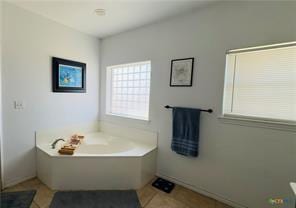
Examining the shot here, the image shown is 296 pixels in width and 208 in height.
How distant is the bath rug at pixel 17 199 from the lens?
1.66 meters

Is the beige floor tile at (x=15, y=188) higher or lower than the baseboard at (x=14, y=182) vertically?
lower

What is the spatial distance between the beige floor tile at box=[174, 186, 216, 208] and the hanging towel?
52 centimetres

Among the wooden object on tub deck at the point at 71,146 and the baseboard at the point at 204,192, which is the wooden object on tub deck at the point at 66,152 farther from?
the baseboard at the point at 204,192

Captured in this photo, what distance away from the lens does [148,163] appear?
2.19 metres

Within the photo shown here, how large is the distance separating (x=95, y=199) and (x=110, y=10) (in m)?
2.44

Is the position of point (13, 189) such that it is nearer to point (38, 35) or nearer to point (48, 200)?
point (48, 200)

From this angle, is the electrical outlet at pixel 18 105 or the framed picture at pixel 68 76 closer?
the electrical outlet at pixel 18 105

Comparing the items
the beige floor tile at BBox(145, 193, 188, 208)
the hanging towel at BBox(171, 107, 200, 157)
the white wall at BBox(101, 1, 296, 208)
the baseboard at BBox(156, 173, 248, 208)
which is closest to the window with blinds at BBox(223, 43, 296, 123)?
the white wall at BBox(101, 1, 296, 208)

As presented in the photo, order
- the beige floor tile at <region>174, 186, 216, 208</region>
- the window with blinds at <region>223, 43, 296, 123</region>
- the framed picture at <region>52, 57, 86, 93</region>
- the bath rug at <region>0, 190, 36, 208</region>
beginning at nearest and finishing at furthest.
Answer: the window with blinds at <region>223, 43, 296, 123</region>, the bath rug at <region>0, 190, 36, 208</region>, the beige floor tile at <region>174, 186, 216, 208</region>, the framed picture at <region>52, 57, 86, 93</region>

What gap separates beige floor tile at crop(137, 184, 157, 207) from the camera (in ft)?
5.93

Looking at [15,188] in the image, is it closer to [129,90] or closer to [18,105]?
[18,105]

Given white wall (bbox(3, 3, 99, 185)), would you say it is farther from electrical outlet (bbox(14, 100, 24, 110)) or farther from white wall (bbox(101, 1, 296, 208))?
white wall (bbox(101, 1, 296, 208))

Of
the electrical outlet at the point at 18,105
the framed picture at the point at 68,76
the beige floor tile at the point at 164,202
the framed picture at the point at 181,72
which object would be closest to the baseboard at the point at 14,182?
the electrical outlet at the point at 18,105

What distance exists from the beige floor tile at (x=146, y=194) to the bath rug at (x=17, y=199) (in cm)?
129
